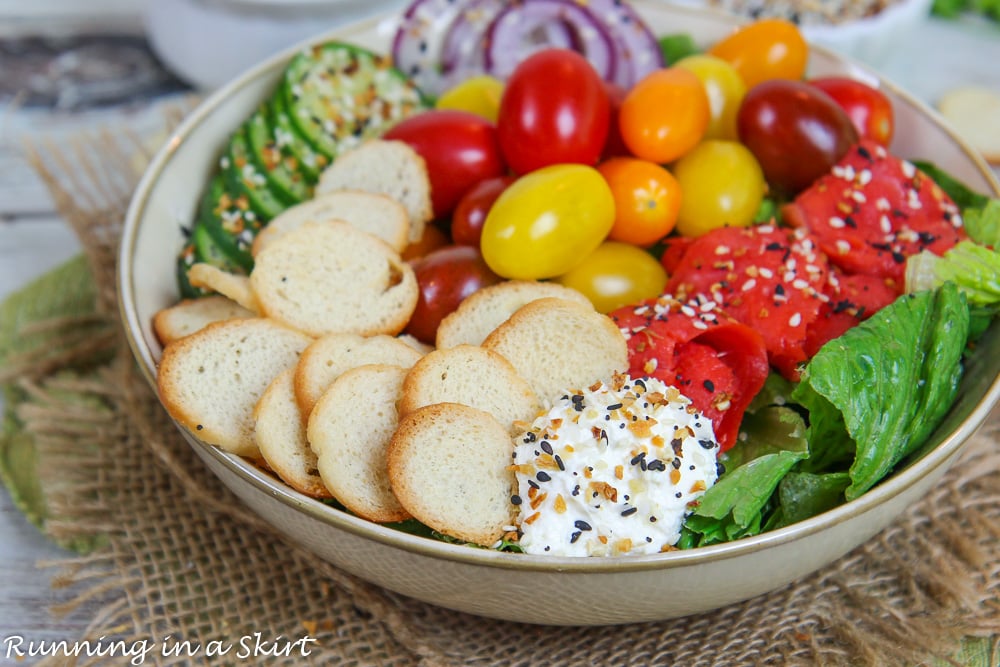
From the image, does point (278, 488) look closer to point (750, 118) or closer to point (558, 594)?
point (558, 594)

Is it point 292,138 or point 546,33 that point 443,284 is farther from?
point 546,33

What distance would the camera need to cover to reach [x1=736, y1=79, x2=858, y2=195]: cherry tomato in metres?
2.11

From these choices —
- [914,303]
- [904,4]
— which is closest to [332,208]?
[914,303]

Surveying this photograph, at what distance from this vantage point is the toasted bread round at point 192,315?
6.21ft

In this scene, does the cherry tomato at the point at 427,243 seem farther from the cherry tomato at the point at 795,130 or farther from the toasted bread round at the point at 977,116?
the toasted bread round at the point at 977,116

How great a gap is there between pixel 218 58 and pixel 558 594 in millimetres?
2334

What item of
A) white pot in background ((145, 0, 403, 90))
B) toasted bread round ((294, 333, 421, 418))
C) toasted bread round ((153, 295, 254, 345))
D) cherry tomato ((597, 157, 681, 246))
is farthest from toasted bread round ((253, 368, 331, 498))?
white pot in background ((145, 0, 403, 90))

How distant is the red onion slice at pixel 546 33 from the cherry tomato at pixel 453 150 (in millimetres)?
413

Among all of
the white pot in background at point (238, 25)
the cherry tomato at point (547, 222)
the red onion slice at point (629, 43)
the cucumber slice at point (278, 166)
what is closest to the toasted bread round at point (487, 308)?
the cherry tomato at point (547, 222)

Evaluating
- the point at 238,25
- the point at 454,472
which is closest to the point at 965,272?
the point at 454,472

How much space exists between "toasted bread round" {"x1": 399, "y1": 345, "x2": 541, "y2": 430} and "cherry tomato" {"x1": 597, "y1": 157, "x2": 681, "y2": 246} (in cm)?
55

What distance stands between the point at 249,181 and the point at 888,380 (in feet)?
4.80

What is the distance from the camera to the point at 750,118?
2.16 m

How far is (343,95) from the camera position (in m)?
2.43
